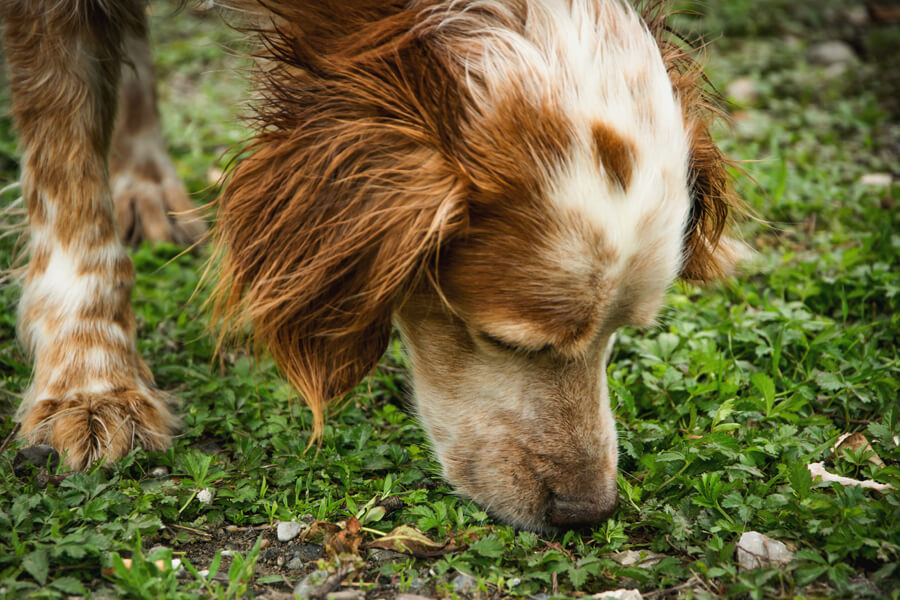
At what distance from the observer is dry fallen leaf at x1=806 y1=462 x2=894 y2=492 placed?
2449mm

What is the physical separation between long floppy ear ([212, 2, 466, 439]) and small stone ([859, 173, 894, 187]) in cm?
328

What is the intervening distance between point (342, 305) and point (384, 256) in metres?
0.22

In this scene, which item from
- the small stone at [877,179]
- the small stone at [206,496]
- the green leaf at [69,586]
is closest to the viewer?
the green leaf at [69,586]

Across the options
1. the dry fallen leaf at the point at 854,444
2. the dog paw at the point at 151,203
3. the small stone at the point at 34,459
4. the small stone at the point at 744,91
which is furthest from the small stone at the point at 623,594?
the small stone at the point at 744,91

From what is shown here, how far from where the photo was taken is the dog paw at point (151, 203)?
164 inches

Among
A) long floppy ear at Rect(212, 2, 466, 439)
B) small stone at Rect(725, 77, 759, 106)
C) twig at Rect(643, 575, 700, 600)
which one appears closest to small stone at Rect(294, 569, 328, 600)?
long floppy ear at Rect(212, 2, 466, 439)

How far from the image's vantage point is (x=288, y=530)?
235 centimetres

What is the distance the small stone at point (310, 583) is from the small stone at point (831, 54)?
5.86 m

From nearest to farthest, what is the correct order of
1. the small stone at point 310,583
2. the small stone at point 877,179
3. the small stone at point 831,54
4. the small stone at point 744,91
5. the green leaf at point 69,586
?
the green leaf at point 69,586, the small stone at point 310,583, the small stone at point 877,179, the small stone at point 744,91, the small stone at point 831,54

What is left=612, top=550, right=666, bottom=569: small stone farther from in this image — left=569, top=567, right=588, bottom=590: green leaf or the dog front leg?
the dog front leg

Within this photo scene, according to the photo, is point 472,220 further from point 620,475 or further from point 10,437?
point 10,437

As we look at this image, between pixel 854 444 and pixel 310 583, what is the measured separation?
5.79 ft

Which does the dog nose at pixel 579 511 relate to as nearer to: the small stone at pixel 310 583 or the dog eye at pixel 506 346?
the dog eye at pixel 506 346

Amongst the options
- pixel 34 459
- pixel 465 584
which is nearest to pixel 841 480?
pixel 465 584
